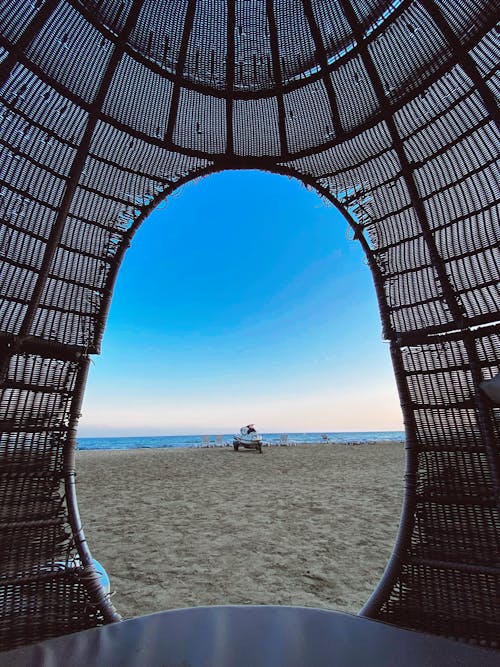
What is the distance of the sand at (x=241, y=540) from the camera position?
334cm

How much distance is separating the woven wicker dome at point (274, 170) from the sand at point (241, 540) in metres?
1.35

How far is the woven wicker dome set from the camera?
2166mm

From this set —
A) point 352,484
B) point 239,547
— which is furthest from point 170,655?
point 352,484

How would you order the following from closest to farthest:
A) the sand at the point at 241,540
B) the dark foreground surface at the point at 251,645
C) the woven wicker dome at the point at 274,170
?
1. the dark foreground surface at the point at 251,645
2. the woven wicker dome at the point at 274,170
3. the sand at the point at 241,540

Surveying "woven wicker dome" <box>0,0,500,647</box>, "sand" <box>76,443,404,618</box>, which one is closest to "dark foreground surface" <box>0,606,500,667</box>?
"woven wicker dome" <box>0,0,500,647</box>

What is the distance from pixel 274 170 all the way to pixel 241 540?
434cm

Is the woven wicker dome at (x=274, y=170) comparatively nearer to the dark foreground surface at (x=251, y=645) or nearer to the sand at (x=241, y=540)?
the dark foreground surface at (x=251, y=645)

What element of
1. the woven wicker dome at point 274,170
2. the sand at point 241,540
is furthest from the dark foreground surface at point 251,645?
the sand at point 241,540

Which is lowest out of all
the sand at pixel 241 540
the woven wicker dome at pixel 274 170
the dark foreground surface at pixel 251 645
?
the sand at pixel 241 540

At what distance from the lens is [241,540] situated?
473 centimetres

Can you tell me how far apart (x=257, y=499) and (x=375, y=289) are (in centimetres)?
565

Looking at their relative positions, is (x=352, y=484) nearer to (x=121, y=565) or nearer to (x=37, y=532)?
(x=121, y=565)

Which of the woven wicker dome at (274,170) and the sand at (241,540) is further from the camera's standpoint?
the sand at (241,540)

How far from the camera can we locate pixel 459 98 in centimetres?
232
